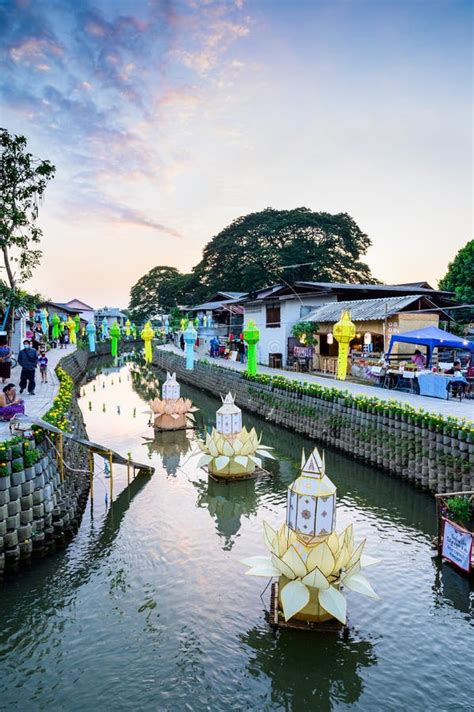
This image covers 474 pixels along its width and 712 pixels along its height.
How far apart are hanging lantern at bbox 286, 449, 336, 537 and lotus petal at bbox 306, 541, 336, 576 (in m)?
0.21

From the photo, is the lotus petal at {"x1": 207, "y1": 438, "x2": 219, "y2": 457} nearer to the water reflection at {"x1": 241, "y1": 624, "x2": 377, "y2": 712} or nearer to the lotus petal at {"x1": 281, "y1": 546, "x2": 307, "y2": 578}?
the water reflection at {"x1": 241, "y1": 624, "x2": 377, "y2": 712}

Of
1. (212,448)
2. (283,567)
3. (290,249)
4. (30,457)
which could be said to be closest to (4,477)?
(30,457)

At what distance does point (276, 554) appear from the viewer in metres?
7.74

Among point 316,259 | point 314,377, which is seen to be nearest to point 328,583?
Answer: point 314,377

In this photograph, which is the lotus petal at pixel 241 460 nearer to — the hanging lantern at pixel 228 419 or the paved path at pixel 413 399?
the hanging lantern at pixel 228 419

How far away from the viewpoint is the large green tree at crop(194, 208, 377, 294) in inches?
2210

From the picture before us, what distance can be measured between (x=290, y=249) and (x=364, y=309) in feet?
104

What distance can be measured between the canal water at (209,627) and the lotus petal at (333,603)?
0.72 metres

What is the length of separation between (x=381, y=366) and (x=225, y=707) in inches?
744

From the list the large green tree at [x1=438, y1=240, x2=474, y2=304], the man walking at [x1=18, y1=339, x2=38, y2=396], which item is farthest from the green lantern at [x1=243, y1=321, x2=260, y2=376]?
the large green tree at [x1=438, y1=240, x2=474, y2=304]

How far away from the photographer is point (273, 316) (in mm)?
35250

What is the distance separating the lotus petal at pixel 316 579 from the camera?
285 inches

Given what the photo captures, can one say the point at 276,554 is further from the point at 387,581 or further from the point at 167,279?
the point at 167,279

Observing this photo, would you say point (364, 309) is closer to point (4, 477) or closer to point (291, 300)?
point (291, 300)
